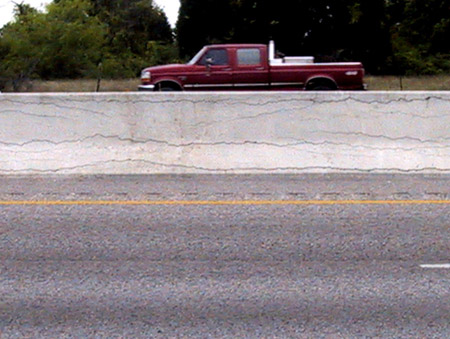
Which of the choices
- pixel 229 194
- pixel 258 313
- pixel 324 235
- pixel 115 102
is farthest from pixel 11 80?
pixel 258 313

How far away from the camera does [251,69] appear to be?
19.1 m

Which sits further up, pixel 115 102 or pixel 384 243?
pixel 115 102

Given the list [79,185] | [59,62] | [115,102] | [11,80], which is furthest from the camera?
[59,62]

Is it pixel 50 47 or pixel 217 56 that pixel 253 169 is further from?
pixel 50 47

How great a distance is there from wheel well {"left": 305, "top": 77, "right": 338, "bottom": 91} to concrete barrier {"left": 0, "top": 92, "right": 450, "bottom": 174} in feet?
26.9

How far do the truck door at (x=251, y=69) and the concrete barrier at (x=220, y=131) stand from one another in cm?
853

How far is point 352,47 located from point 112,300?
34.2 metres

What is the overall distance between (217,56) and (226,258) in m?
13.2

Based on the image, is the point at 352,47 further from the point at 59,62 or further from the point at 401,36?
the point at 59,62

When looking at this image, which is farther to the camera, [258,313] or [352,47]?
[352,47]

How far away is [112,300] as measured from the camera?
5.41 m

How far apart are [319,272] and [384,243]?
1119mm

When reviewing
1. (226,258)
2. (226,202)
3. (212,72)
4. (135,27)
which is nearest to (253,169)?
(226,202)

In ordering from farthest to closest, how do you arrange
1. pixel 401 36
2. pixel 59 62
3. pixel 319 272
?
pixel 401 36
pixel 59 62
pixel 319 272
